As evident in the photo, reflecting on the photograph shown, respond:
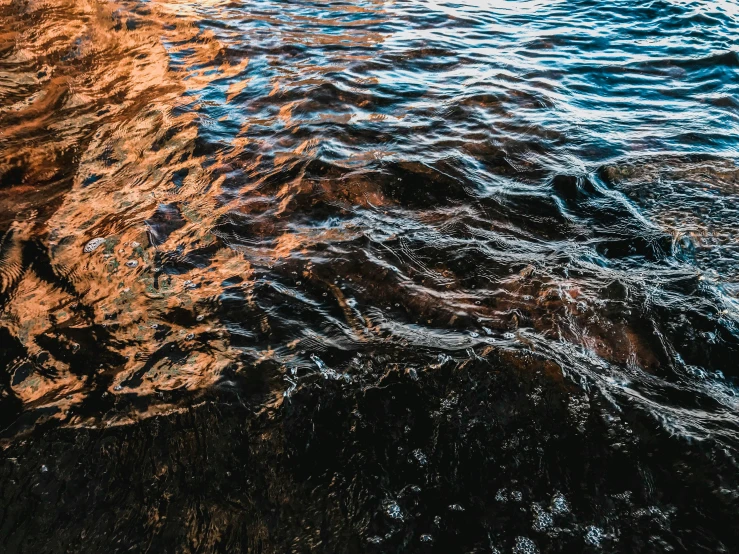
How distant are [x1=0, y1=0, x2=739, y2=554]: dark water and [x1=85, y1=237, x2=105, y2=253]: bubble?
1.0 inches

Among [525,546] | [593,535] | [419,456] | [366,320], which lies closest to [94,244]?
[366,320]

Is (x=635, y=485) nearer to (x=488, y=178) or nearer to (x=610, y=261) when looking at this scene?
(x=610, y=261)

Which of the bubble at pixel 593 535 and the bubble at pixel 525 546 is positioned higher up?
the bubble at pixel 525 546

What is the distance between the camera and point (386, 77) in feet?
26.8

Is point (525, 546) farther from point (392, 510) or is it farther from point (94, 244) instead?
point (94, 244)

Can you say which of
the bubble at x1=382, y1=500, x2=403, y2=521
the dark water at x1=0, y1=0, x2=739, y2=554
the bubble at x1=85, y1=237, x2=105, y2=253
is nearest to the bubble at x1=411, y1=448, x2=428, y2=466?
the dark water at x1=0, y1=0, x2=739, y2=554

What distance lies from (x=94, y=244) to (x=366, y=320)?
2.49m

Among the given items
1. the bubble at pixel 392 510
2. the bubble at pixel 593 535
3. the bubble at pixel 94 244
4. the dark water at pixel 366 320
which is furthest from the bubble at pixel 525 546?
the bubble at pixel 94 244

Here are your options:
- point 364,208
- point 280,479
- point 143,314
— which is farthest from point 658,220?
point 143,314

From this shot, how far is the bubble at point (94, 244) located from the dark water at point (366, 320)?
3 centimetres

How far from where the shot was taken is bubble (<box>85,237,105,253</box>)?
4230 mm

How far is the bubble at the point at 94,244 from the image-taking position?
423 centimetres

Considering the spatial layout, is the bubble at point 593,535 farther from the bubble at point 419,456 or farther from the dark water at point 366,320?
the bubble at point 419,456

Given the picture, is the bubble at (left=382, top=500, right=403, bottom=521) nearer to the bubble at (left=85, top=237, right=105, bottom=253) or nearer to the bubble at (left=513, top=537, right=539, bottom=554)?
the bubble at (left=513, top=537, right=539, bottom=554)
